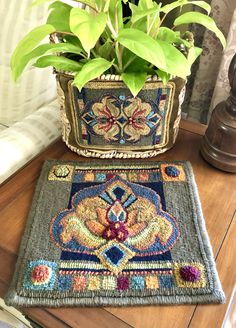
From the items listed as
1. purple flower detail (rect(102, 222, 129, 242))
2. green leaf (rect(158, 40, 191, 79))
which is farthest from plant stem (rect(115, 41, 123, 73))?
purple flower detail (rect(102, 222, 129, 242))

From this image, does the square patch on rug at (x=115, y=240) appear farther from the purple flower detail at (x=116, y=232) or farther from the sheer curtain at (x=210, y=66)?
the sheer curtain at (x=210, y=66)

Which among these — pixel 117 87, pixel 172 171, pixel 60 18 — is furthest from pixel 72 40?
pixel 172 171

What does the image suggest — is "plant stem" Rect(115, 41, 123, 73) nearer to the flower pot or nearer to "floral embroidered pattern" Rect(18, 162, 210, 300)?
the flower pot

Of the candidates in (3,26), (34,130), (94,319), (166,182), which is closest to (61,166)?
(34,130)

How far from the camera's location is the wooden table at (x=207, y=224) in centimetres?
53

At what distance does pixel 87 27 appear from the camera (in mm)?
556

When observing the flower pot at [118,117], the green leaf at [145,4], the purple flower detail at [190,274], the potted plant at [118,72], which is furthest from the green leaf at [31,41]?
the purple flower detail at [190,274]

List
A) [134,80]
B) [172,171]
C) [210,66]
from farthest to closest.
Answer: [210,66] < [172,171] < [134,80]

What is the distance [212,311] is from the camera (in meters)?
0.54

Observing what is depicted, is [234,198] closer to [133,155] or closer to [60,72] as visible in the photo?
[133,155]

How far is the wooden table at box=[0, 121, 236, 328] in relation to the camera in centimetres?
53

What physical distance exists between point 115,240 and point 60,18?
0.49 m

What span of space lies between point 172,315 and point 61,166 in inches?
16.6

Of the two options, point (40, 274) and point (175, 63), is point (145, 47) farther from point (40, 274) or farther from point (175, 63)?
point (40, 274)
